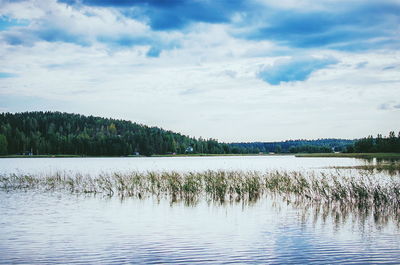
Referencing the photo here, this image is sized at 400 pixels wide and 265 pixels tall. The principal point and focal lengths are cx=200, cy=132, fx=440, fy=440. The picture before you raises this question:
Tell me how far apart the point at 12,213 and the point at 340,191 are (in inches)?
642

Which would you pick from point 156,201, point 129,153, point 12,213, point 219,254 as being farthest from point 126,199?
point 129,153

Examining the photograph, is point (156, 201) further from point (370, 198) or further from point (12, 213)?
point (370, 198)

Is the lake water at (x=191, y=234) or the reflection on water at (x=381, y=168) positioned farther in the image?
the reflection on water at (x=381, y=168)

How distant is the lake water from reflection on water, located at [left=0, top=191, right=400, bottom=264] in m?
0.03

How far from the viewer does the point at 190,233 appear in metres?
16.1

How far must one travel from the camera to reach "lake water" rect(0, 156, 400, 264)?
41.1 ft

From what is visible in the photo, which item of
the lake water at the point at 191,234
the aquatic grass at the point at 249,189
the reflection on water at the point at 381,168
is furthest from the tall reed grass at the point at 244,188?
the reflection on water at the point at 381,168

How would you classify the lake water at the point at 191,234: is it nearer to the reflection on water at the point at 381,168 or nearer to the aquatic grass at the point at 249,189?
the aquatic grass at the point at 249,189

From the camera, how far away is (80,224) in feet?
58.9

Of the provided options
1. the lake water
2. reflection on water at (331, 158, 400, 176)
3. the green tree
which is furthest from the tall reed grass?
the green tree

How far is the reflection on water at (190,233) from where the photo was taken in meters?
12.6

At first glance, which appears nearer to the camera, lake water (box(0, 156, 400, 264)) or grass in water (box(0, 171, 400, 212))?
lake water (box(0, 156, 400, 264))

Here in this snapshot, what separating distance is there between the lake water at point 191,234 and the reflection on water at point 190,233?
27mm

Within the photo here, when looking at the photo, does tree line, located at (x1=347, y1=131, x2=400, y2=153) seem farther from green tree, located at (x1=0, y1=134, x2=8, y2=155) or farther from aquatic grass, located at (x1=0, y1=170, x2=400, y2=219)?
green tree, located at (x1=0, y1=134, x2=8, y2=155)
